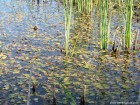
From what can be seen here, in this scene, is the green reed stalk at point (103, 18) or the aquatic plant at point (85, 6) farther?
the aquatic plant at point (85, 6)

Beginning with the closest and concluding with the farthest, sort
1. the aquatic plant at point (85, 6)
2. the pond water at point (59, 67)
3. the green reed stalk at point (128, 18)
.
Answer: the pond water at point (59, 67) < the green reed stalk at point (128, 18) < the aquatic plant at point (85, 6)

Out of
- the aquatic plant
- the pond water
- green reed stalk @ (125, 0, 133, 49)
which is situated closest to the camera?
the pond water

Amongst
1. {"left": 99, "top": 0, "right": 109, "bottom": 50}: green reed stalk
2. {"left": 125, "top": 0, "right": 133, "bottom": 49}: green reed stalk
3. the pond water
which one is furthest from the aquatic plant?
{"left": 125, "top": 0, "right": 133, "bottom": 49}: green reed stalk

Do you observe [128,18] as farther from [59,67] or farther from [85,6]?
[85,6]

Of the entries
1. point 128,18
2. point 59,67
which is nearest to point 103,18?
point 128,18

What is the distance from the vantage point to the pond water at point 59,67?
4.80 m

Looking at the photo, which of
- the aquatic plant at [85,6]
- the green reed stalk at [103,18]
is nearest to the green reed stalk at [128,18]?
the green reed stalk at [103,18]

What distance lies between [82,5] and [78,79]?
550 cm

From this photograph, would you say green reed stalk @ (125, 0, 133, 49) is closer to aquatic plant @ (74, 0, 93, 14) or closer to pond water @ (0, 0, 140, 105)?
pond water @ (0, 0, 140, 105)

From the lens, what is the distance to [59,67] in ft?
19.7

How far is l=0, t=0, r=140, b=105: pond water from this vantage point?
4801 mm

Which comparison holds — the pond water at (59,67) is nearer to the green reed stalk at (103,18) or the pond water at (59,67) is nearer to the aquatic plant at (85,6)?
the green reed stalk at (103,18)

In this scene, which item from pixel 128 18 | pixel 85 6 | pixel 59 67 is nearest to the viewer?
pixel 59 67

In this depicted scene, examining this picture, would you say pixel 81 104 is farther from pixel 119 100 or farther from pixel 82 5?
pixel 82 5
